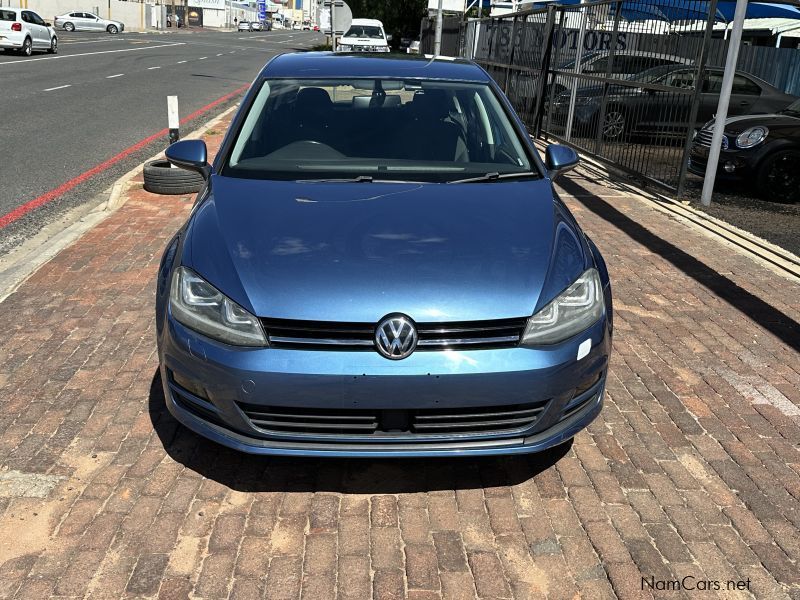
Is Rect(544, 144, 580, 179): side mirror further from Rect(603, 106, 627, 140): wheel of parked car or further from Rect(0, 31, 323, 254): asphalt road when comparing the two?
Rect(603, 106, 627, 140): wheel of parked car

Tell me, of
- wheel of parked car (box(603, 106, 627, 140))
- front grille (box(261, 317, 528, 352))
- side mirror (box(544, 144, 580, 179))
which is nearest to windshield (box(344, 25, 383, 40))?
wheel of parked car (box(603, 106, 627, 140))

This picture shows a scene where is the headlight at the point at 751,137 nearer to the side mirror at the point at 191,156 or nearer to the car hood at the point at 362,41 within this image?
the side mirror at the point at 191,156

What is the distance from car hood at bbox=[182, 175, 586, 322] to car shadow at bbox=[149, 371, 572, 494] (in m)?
0.78

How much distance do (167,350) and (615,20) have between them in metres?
10.0

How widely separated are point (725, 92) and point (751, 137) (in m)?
1.46

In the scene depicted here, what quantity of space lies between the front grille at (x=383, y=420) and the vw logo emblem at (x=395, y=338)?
244mm

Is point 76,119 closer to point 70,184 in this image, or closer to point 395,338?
point 70,184

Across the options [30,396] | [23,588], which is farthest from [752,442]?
[30,396]

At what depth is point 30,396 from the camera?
4.02 m

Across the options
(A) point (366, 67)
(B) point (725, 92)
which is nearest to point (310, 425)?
(A) point (366, 67)

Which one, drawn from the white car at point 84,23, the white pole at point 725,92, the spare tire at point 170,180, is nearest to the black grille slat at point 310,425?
the spare tire at point 170,180

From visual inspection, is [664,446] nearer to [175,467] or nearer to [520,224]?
[520,224]

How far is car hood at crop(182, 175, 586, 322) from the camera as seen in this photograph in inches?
115

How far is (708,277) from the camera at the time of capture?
21.3ft
